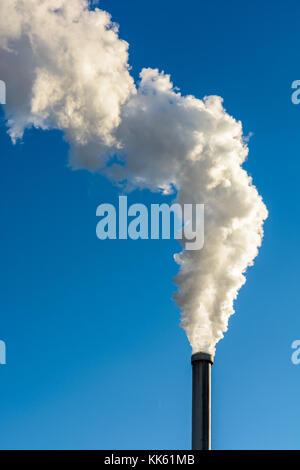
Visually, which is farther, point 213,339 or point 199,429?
point 213,339

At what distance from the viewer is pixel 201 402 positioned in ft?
77.2

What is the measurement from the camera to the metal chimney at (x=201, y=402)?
75.3 ft

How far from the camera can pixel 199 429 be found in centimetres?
2308

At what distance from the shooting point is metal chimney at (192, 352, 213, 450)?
75.3 ft

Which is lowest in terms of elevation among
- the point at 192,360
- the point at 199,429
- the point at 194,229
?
the point at 199,429
